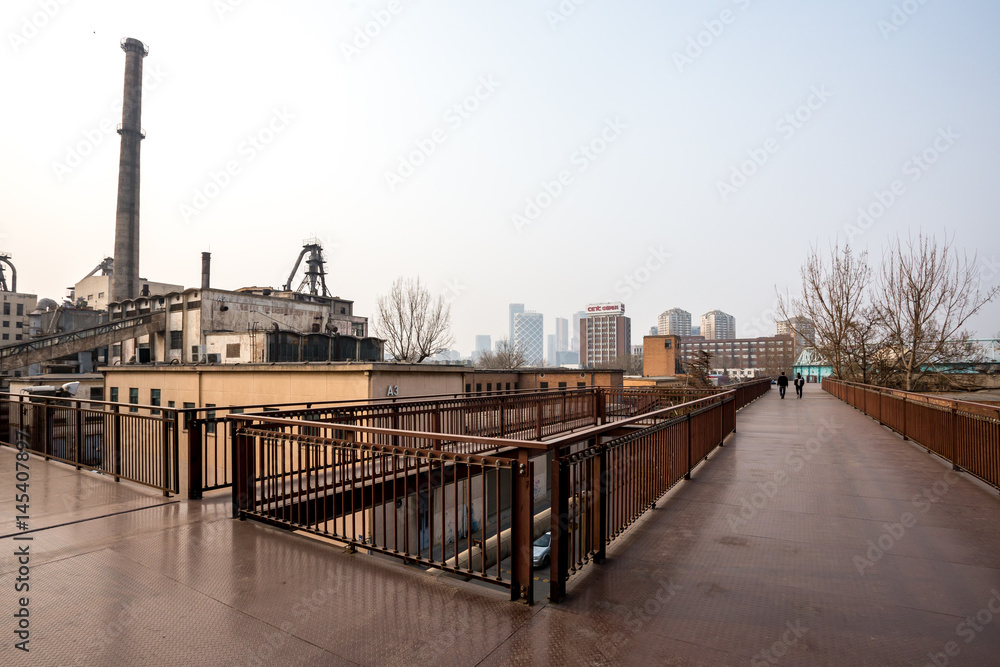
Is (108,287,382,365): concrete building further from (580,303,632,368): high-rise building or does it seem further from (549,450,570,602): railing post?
(580,303,632,368): high-rise building

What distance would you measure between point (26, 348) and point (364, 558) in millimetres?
43236

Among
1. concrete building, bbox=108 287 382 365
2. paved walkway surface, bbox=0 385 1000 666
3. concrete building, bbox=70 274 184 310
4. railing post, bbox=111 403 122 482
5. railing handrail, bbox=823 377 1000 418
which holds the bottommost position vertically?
paved walkway surface, bbox=0 385 1000 666

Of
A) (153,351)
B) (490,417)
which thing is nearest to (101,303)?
(153,351)

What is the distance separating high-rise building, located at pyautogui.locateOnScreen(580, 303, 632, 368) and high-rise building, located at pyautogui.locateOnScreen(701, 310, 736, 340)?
176ft

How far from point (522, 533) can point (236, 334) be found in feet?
118

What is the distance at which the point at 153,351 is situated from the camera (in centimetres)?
3994

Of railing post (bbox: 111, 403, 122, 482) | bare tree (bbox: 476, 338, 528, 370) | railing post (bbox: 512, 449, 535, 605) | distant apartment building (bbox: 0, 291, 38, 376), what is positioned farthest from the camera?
distant apartment building (bbox: 0, 291, 38, 376)

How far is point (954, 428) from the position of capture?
8109 mm

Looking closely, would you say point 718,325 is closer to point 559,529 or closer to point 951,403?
point 951,403

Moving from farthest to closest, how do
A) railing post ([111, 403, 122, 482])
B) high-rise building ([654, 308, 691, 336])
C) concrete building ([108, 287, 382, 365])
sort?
high-rise building ([654, 308, 691, 336]) → concrete building ([108, 287, 382, 365]) → railing post ([111, 403, 122, 482])

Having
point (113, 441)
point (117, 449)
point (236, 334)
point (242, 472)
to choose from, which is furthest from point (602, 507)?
point (236, 334)

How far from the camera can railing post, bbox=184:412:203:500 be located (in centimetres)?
625

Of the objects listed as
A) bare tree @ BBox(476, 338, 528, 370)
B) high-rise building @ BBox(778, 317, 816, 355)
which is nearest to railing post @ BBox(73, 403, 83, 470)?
high-rise building @ BBox(778, 317, 816, 355)

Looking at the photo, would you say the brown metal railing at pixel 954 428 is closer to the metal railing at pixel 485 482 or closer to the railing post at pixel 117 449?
the metal railing at pixel 485 482
